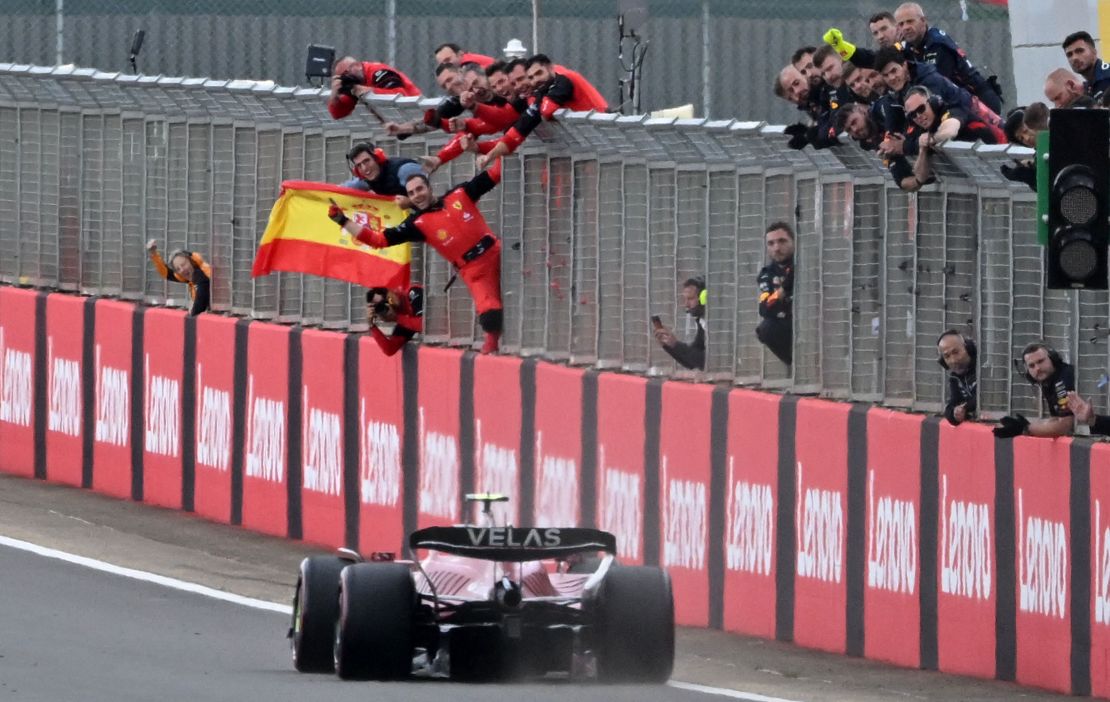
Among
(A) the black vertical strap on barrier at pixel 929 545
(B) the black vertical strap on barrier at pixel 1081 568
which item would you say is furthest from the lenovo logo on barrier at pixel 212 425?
(B) the black vertical strap on barrier at pixel 1081 568

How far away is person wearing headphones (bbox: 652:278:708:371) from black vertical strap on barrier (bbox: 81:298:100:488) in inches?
249

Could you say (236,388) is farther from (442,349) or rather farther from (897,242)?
(897,242)

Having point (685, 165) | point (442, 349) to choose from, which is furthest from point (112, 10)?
point (685, 165)

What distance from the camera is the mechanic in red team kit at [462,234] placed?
17000 millimetres

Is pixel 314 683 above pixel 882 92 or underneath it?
underneath

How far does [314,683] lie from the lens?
11523 mm

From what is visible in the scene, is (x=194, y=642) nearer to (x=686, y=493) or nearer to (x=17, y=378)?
(x=686, y=493)

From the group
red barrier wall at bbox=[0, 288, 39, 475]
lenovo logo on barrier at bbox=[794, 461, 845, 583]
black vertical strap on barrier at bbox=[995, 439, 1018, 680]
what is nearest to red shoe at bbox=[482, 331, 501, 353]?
lenovo logo on barrier at bbox=[794, 461, 845, 583]

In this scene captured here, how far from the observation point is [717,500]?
15883mm

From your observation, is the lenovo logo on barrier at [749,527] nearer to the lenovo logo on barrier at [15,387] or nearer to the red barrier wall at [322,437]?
the red barrier wall at [322,437]

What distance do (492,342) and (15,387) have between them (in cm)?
582

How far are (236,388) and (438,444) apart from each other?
230 centimetres

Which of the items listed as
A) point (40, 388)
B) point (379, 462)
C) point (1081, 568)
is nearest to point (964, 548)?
point (1081, 568)

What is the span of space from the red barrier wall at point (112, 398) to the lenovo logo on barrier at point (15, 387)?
95 cm
